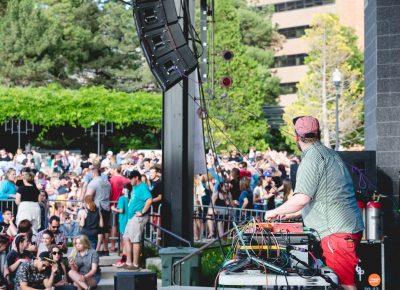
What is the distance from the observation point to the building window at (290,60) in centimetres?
8956

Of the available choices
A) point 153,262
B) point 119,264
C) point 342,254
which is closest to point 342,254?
point 342,254

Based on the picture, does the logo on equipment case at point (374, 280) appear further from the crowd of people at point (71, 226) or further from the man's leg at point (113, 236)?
the man's leg at point (113, 236)

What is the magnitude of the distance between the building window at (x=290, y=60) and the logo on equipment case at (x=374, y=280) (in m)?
78.9

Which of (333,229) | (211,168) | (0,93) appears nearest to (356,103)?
(0,93)

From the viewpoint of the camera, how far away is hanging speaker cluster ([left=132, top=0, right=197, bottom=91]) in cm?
1105

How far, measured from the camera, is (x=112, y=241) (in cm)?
1830

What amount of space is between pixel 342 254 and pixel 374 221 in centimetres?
492

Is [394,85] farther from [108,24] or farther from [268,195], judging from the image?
[108,24]

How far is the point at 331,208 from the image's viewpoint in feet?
24.0

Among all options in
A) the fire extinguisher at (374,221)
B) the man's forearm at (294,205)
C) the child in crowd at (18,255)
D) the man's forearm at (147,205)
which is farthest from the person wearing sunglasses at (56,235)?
the man's forearm at (294,205)

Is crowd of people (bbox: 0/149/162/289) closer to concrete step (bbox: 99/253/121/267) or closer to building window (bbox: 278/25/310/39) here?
concrete step (bbox: 99/253/121/267)

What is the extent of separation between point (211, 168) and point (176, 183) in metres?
9.64

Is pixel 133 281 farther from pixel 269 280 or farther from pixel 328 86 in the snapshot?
pixel 328 86

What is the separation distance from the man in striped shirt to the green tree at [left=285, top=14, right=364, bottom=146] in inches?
1975
